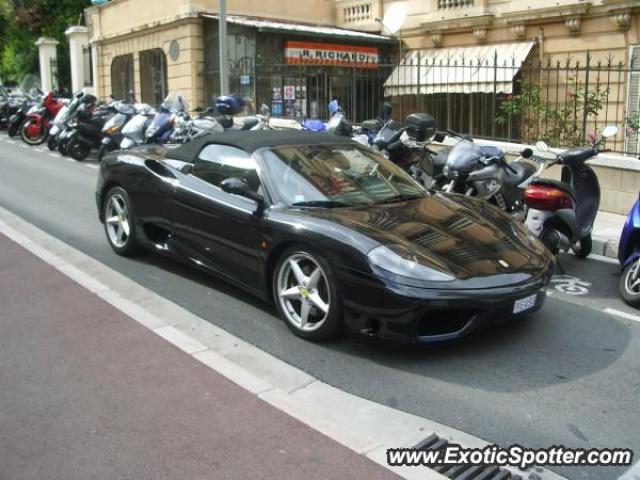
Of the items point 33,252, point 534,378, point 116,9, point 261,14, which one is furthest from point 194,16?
point 534,378

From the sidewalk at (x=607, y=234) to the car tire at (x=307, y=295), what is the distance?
13.3 ft

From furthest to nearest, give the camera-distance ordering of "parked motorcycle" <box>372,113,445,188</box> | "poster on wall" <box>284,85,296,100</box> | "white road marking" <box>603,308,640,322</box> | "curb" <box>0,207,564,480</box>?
"poster on wall" <box>284,85,296,100</box> < "parked motorcycle" <box>372,113,445,188</box> < "white road marking" <box>603,308,640,322</box> < "curb" <box>0,207,564,480</box>

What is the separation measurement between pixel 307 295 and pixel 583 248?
3.72m

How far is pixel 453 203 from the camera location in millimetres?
5594

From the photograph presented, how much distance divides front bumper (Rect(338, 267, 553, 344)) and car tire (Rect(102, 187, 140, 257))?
297 cm

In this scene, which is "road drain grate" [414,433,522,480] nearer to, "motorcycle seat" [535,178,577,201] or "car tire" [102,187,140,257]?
"motorcycle seat" [535,178,577,201]

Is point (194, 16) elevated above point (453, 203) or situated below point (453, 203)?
above

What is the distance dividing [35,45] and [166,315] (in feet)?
109

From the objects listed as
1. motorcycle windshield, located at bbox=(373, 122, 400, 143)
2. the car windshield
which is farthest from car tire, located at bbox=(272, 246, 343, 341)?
motorcycle windshield, located at bbox=(373, 122, 400, 143)

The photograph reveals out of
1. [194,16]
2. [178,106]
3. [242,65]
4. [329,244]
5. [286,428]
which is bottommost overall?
[286,428]

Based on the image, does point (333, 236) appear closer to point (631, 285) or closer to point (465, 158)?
point (631, 285)

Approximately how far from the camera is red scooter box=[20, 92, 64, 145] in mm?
18750

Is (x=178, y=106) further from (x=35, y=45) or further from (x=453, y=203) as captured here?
(x=35, y=45)

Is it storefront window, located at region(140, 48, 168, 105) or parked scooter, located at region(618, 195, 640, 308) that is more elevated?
storefront window, located at region(140, 48, 168, 105)
